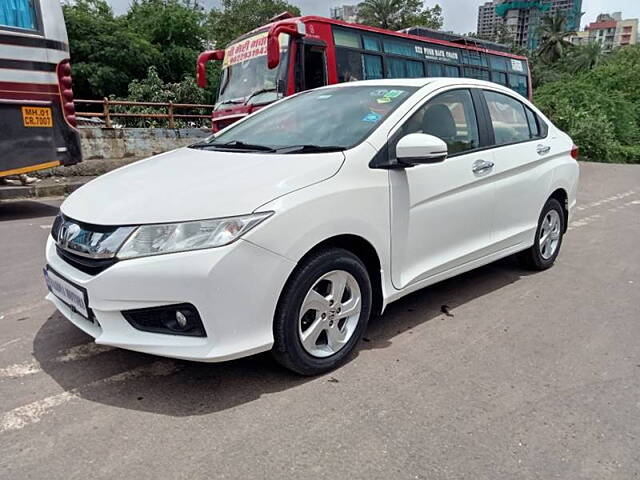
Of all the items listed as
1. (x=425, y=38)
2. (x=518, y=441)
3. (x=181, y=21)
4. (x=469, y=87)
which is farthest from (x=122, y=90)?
(x=518, y=441)

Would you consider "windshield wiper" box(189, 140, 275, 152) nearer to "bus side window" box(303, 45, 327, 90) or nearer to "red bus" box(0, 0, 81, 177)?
"red bus" box(0, 0, 81, 177)

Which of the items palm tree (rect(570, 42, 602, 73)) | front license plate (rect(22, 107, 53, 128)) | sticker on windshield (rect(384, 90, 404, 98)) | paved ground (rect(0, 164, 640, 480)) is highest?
palm tree (rect(570, 42, 602, 73))

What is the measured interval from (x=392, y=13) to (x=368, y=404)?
4301 centimetres

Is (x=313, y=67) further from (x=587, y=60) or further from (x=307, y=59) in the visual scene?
(x=587, y=60)

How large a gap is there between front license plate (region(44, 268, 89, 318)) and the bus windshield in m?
6.65

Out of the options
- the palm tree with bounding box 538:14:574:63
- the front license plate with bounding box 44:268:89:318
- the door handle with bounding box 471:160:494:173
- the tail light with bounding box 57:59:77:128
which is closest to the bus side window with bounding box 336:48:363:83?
the tail light with bounding box 57:59:77:128

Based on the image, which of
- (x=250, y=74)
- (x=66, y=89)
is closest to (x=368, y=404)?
(x=66, y=89)

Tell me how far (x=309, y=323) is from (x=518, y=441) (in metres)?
1.16

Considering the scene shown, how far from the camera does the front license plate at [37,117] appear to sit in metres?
6.93

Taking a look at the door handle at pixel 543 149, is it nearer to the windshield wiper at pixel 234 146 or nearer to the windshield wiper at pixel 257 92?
Answer: the windshield wiper at pixel 234 146

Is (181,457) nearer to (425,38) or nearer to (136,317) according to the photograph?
(136,317)

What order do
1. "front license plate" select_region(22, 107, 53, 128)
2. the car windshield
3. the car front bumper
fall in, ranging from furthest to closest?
"front license plate" select_region(22, 107, 53, 128), the car windshield, the car front bumper

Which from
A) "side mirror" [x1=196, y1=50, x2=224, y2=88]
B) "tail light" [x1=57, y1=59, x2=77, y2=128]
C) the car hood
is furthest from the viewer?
"side mirror" [x1=196, y1=50, x2=224, y2=88]

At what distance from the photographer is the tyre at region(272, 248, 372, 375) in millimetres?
2613
